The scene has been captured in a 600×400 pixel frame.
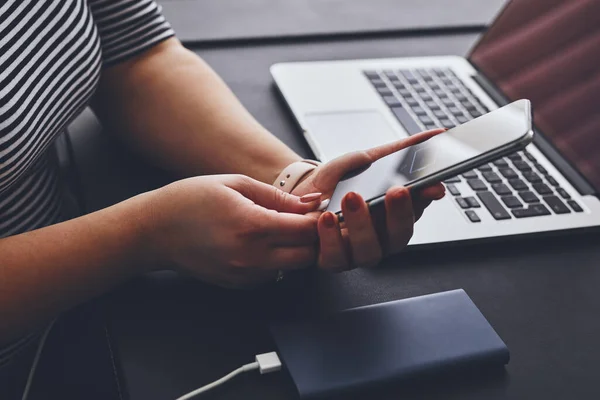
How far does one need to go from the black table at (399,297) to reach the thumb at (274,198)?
6 cm

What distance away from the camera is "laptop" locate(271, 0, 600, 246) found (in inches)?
25.6

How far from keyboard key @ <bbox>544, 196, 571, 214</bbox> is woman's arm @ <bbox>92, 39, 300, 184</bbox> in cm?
27

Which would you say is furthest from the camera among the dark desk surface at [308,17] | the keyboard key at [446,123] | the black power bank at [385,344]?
the dark desk surface at [308,17]

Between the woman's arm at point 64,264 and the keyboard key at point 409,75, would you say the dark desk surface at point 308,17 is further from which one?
the woman's arm at point 64,264

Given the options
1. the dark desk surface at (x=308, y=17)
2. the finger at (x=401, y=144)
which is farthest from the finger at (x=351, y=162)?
the dark desk surface at (x=308, y=17)

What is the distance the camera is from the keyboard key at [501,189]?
2.20ft

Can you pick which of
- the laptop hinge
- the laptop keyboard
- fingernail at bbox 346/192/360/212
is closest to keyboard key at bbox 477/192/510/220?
the laptop keyboard

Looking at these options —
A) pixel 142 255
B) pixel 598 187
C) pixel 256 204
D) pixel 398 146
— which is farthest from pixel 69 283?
pixel 598 187

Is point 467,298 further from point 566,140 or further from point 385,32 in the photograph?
point 385,32

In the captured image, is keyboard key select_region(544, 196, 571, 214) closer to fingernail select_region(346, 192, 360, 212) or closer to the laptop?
the laptop

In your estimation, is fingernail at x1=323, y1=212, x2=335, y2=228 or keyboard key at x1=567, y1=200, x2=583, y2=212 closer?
fingernail at x1=323, y1=212, x2=335, y2=228

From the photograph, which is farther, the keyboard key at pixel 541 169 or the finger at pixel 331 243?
the keyboard key at pixel 541 169

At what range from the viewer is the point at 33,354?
695 millimetres

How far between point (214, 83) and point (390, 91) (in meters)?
0.24
